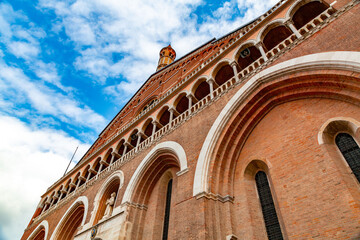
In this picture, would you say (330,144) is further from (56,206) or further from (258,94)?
(56,206)

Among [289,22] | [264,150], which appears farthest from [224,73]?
[264,150]

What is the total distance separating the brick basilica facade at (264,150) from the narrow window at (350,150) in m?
0.02

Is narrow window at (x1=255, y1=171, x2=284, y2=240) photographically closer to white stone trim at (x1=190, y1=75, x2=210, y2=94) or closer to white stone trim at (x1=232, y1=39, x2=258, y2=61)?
white stone trim at (x1=232, y1=39, x2=258, y2=61)

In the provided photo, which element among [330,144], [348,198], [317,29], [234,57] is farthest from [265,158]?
[234,57]

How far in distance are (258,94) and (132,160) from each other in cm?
673

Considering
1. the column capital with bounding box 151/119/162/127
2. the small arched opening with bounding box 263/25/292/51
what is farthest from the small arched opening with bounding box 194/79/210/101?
the small arched opening with bounding box 263/25/292/51

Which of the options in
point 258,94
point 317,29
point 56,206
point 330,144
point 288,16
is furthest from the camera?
point 56,206

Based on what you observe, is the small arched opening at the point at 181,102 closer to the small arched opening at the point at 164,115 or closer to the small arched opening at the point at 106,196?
the small arched opening at the point at 164,115

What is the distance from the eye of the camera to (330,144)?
595 centimetres

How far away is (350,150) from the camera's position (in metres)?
5.66

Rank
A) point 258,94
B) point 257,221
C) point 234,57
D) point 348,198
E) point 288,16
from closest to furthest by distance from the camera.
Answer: point 348,198, point 257,221, point 258,94, point 288,16, point 234,57

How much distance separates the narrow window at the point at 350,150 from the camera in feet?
17.7

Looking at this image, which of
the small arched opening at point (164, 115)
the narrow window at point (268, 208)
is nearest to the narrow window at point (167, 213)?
the small arched opening at point (164, 115)

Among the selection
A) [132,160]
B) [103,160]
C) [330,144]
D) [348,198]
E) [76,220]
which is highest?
[103,160]
